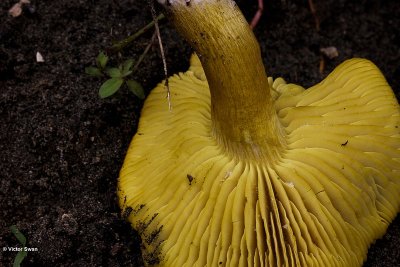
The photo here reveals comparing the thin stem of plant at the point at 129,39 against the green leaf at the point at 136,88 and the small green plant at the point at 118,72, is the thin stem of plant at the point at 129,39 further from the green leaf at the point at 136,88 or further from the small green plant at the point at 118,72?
Answer: the green leaf at the point at 136,88

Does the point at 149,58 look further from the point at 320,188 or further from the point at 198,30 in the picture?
the point at 320,188

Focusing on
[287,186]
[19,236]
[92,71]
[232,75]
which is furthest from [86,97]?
[287,186]

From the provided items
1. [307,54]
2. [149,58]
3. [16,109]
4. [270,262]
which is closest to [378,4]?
[307,54]

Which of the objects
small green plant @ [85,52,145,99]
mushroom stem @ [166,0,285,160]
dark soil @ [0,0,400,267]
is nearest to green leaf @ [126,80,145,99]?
small green plant @ [85,52,145,99]

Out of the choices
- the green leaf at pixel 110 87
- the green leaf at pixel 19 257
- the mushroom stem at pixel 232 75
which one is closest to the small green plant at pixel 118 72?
the green leaf at pixel 110 87

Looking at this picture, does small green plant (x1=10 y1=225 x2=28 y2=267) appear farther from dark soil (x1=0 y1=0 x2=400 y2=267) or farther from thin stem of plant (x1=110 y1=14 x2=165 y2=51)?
thin stem of plant (x1=110 y1=14 x2=165 y2=51)

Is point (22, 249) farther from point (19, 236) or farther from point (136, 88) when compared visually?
point (136, 88)
